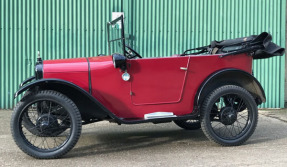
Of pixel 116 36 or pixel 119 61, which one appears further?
pixel 116 36

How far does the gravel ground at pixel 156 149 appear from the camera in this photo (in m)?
3.78

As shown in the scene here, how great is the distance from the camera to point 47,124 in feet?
12.6

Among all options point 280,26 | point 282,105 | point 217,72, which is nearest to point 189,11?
point 280,26

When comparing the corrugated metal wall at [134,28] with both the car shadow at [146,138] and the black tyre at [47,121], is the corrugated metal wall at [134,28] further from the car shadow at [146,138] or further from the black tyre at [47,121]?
the black tyre at [47,121]

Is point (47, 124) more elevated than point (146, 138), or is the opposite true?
point (47, 124)

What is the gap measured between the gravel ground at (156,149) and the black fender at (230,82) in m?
0.65

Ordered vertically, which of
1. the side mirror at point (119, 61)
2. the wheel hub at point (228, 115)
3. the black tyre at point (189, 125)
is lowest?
the black tyre at point (189, 125)

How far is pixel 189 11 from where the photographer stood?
759 cm

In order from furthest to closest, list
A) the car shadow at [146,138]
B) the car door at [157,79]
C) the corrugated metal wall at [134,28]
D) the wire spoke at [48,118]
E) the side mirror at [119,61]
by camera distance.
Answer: the corrugated metal wall at [134,28] < the car shadow at [146,138] < the car door at [157,79] < the side mirror at [119,61] < the wire spoke at [48,118]

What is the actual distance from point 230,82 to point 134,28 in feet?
11.4

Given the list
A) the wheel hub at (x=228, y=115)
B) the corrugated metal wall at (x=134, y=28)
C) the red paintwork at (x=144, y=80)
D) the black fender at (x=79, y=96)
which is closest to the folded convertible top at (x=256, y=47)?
the red paintwork at (x=144, y=80)

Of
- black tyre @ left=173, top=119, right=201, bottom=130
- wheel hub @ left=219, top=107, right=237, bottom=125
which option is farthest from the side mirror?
black tyre @ left=173, top=119, right=201, bottom=130

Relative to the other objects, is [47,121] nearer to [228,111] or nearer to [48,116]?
[48,116]

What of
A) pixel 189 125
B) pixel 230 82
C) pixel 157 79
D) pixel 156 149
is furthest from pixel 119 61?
pixel 189 125
